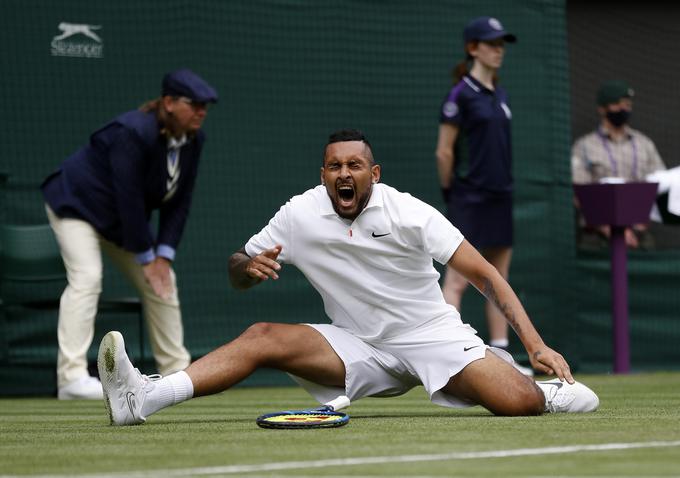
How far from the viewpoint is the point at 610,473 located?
13.1 feet

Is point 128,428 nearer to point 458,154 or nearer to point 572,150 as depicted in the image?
point 458,154

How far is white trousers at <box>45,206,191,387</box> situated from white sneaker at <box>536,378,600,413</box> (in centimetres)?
346

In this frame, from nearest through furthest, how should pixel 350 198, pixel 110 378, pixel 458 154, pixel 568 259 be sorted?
pixel 110 378
pixel 350 198
pixel 458 154
pixel 568 259

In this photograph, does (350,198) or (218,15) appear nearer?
(350,198)

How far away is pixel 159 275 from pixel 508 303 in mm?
3624

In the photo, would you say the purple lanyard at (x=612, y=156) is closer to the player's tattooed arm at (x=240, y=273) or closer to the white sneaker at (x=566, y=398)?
the white sneaker at (x=566, y=398)

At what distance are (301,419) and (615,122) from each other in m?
6.49

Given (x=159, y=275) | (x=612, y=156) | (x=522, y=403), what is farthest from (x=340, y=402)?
(x=612, y=156)

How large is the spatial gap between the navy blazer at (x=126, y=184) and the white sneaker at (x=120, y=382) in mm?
3064

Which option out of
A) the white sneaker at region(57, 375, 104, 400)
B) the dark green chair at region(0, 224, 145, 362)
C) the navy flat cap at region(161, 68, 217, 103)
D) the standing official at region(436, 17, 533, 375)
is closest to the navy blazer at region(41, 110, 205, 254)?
the navy flat cap at region(161, 68, 217, 103)

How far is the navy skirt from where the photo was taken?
10062mm

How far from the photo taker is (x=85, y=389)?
28.6ft

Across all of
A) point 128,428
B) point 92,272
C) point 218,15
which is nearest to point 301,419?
point 128,428

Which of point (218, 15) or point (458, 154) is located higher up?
point (218, 15)
